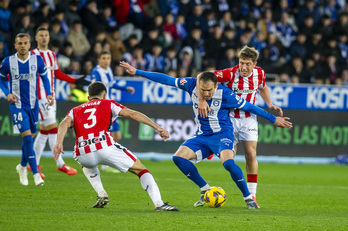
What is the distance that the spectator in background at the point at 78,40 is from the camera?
16656 millimetres

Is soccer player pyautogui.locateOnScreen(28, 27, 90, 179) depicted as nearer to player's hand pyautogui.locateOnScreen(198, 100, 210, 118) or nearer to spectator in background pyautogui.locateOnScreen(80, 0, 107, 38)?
player's hand pyautogui.locateOnScreen(198, 100, 210, 118)

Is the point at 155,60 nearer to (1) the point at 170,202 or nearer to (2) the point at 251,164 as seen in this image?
(2) the point at 251,164

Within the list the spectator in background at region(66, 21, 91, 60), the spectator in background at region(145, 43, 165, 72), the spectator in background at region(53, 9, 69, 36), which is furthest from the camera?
the spectator in background at region(145, 43, 165, 72)

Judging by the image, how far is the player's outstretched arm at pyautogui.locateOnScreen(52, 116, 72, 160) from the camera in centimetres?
706

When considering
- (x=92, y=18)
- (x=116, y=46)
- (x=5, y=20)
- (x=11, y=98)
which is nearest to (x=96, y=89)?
(x=11, y=98)

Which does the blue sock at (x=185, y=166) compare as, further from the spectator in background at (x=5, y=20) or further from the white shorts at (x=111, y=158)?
the spectator in background at (x=5, y=20)

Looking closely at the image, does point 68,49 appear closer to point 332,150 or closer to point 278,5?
point 332,150

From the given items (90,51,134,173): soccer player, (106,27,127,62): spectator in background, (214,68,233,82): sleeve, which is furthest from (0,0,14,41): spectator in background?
(214,68,233,82): sleeve

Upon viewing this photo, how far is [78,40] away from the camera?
54.9 feet

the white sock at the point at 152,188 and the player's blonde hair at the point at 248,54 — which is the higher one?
the player's blonde hair at the point at 248,54

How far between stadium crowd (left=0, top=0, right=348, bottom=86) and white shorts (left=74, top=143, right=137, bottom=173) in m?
8.26

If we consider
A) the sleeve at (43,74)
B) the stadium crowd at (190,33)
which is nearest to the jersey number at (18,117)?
the sleeve at (43,74)

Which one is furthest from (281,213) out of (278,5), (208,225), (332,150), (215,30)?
(278,5)

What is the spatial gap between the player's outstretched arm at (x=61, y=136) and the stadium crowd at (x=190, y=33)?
8.12m
